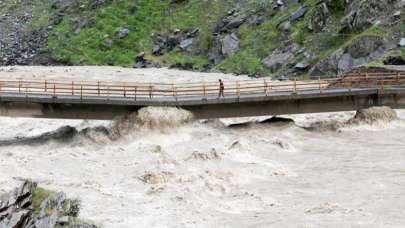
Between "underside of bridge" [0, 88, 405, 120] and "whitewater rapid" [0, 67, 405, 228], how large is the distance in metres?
0.95

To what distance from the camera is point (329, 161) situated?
43562 mm

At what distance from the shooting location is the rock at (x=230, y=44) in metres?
94.9

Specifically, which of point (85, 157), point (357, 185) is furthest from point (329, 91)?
point (85, 157)

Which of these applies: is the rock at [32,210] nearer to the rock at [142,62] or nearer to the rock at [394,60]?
the rock at [394,60]

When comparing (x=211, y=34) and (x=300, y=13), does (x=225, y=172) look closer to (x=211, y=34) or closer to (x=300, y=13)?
(x=300, y=13)

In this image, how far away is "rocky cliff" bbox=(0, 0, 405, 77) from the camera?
3036 inches

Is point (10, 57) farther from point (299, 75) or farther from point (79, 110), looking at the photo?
point (79, 110)

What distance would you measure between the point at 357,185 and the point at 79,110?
22.7 metres

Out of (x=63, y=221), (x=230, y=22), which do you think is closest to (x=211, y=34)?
(x=230, y=22)

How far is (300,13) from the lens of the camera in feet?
300

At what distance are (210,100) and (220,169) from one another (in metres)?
11.9

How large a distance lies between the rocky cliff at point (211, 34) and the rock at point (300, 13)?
169 millimetres

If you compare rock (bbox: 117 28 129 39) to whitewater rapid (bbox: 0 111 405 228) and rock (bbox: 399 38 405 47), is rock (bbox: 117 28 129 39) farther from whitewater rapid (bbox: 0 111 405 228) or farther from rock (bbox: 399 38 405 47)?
whitewater rapid (bbox: 0 111 405 228)

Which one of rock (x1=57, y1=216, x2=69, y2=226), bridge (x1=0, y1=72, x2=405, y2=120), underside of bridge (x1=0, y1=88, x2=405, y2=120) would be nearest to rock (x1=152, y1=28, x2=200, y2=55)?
bridge (x1=0, y1=72, x2=405, y2=120)
